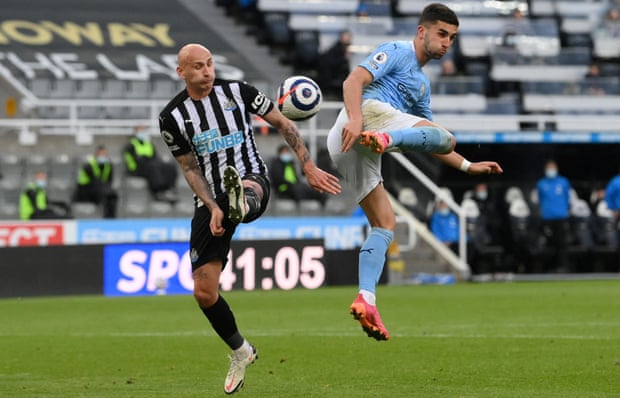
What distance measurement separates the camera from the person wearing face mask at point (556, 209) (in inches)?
929

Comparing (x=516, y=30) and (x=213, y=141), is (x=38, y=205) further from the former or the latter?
(x=213, y=141)

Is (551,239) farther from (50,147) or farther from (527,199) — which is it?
(50,147)

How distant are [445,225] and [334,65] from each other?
4.46 m

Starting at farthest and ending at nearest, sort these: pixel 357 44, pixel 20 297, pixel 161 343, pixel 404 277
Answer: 1. pixel 357 44
2. pixel 404 277
3. pixel 20 297
4. pixel 161 343

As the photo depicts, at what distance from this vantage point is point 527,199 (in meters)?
27.4

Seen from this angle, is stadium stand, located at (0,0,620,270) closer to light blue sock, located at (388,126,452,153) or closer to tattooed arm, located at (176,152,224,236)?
tattooed arm, located at (176,152,224,236)

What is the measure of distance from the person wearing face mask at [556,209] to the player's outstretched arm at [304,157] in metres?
16.4

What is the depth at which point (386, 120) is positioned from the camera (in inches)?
303

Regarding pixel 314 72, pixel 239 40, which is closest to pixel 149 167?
pixel 314 72

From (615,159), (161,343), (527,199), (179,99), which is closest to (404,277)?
(527,199)

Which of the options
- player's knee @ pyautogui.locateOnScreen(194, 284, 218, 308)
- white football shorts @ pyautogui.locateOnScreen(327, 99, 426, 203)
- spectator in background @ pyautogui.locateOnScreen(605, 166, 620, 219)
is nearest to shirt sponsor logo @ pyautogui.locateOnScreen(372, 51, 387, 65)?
white football shorts @ pyautogui.locateOnScreen(327, 99, 426, 203)

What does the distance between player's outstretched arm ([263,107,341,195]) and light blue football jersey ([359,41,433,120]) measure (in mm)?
505

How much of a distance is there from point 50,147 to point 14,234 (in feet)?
12.6

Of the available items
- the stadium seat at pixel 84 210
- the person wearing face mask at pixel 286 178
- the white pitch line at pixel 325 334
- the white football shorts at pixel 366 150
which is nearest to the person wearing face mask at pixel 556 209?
the person wearing face mask at pixel 286 178
